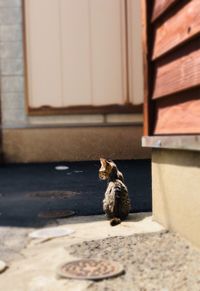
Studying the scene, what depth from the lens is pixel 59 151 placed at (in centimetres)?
1178

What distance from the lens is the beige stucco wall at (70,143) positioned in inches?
461

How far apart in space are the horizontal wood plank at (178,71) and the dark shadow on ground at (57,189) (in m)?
1.81

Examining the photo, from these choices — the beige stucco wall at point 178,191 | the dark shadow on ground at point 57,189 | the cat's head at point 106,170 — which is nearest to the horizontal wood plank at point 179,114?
the beige stucco wall at point 178,191

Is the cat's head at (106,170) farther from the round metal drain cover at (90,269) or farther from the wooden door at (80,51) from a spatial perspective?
the wooden door at (80,51)

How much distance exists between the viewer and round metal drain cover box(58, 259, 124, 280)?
3.43 m

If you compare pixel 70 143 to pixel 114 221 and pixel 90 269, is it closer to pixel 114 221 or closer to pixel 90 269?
pixel 114 221

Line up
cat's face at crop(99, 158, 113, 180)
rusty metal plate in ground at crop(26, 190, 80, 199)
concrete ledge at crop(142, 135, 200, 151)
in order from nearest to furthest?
concrete ledge at crop(142, 135, 200, 151) → cat's face at crop(99, 158, 113, 180) → rusty metal plate in ground at crop(26, 190, 80, 199)

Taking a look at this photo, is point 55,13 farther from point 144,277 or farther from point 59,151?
point 144,277

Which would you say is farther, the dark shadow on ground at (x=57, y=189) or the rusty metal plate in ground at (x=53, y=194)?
the rusty metal plate in ground at (x=53, y=194)

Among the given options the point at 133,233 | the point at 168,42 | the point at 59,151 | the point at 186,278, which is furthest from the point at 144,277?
the point at 59,151

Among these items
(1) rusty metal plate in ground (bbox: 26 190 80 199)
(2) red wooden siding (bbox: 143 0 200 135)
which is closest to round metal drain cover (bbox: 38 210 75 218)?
(1) rusty metal plate in ground (bbox: 26 190 80 199)

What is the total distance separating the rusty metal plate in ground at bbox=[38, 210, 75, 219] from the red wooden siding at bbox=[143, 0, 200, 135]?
1.46m

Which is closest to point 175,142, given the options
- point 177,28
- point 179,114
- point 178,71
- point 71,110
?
point 179,114

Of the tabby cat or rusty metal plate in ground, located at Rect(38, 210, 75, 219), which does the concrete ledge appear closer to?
the tabby cat
